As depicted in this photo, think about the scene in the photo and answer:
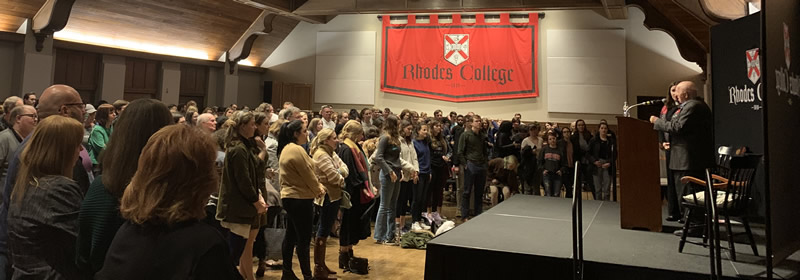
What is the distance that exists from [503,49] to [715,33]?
6549mm

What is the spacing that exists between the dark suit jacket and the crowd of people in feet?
2.57

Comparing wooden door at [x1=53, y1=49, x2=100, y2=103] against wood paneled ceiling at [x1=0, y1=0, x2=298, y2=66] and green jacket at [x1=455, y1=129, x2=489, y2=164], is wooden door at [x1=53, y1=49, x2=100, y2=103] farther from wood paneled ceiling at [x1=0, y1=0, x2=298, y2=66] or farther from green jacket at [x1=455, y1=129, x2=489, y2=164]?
green jacket at [x1=455, y1=129, x2=489, y2=164]

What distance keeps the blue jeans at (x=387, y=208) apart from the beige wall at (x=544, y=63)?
7.67 metres

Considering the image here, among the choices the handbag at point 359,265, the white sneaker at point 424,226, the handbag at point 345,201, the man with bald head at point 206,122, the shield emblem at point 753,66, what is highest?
the shield emblem at point 753,66

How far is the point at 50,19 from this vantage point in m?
8.44

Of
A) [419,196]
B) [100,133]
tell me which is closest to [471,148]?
[419,196]

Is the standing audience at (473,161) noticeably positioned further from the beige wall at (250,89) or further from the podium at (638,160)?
the beige wall at (250,89)

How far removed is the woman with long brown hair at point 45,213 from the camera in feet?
5.59

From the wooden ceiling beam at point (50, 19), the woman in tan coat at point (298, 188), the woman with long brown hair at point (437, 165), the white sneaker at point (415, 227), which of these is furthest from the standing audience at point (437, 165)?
the wooden ceiling beam at point (50, 19)

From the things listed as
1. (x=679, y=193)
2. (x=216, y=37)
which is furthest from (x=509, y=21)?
(x=679, y=193)

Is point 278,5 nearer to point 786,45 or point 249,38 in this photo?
point 249,38

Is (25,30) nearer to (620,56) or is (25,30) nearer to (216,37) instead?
(216,37)

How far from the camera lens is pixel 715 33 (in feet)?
19.2

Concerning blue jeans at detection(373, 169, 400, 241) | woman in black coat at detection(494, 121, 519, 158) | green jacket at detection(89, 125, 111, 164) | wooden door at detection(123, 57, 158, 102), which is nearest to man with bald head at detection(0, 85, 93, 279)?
green jacket at detection(89, 125, 111, 164)
